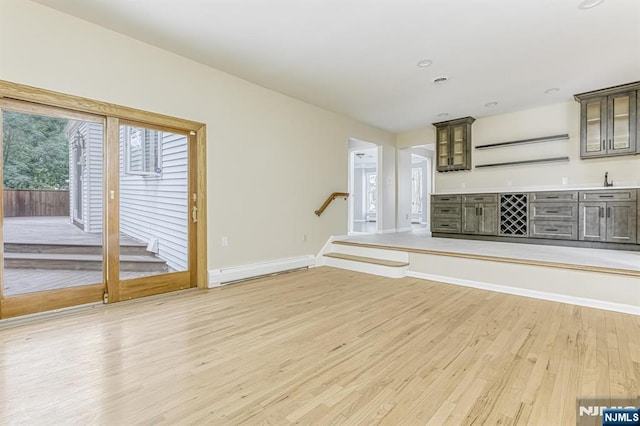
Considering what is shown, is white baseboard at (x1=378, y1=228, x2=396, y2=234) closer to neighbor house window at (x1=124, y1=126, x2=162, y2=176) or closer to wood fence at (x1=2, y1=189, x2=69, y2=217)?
neighbor house window at (x1=124, y1=126, x2=162, y2=176)

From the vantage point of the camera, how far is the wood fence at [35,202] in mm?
2732

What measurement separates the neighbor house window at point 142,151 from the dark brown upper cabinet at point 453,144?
534 cm

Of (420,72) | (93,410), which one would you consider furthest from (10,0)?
(420,72)

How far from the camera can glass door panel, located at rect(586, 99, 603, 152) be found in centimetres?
479

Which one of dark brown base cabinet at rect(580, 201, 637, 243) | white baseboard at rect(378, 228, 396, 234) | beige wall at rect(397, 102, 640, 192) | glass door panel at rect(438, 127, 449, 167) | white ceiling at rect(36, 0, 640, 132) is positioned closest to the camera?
white ceiling at rect(36, 0, 640, 132)

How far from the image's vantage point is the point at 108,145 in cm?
321

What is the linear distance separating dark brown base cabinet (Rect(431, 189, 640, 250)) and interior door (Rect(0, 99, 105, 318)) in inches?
225

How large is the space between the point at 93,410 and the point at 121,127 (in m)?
2.77

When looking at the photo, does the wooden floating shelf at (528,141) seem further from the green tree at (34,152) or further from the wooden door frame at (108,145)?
the green tree at (34,152)

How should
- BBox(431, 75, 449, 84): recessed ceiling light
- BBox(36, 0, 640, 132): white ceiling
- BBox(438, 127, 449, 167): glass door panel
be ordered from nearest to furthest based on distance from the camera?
1. BBox(36, 0, 640, 132): white ceiling
2. BBox(431, 75, 449, 84): recessed ceiling light
3. BBox(438, 127, 449, 167): glass door panel

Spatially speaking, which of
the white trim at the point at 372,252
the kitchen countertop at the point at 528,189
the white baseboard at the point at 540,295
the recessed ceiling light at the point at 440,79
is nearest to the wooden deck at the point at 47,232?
the white trim at the point at 372,252

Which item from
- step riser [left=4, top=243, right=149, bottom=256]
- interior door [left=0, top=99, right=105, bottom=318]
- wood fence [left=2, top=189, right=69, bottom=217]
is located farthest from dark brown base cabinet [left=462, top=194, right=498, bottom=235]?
wood fence [left=2, top=189, right=69, bottom=217]

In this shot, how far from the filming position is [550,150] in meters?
5.48

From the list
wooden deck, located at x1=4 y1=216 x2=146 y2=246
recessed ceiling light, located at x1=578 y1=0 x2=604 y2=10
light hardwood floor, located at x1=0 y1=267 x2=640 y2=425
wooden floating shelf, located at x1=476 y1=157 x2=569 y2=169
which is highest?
recessed ceiling light, located at x1=578 y1=0 x2=604 y2=10
